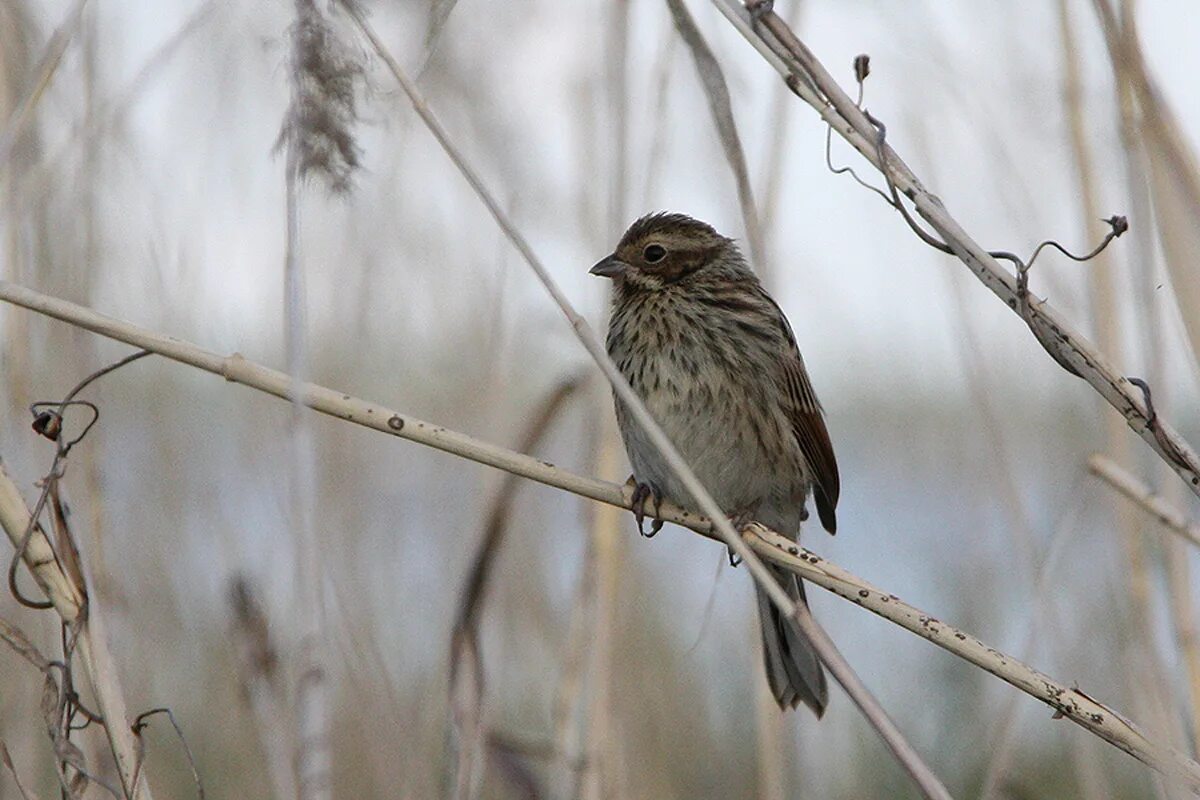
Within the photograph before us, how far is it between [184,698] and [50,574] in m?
2.01

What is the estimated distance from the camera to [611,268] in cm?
311

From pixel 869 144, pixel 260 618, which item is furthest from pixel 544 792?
pixel 869 144

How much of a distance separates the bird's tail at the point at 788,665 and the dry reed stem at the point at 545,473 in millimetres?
901

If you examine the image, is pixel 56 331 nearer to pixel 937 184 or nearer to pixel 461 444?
pixel 461 444

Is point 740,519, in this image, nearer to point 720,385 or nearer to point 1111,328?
point 720,385

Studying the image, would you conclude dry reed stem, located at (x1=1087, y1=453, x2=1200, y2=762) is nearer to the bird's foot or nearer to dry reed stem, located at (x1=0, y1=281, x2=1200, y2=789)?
dry reed stem, located at (x1=0, y1=281, x2=1200, y2=789)

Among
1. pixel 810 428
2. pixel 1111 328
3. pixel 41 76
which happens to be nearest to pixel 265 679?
pixel 41 76

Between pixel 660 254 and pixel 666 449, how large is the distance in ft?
3.92

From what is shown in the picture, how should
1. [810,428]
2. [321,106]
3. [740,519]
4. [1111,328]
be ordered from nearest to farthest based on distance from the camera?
[321,106] < [1111,328] < [740,519] < [810,428]

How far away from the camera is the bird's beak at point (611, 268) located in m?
3.11

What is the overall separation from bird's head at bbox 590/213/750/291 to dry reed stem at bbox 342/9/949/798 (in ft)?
3.67

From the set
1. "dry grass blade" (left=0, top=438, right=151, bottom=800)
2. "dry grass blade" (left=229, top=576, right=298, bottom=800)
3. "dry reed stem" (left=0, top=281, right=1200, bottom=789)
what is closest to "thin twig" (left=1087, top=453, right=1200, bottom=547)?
"dry reed stem" (left=0, top=281, right=1200, bottom=789)

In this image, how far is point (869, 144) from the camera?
1.97 meters

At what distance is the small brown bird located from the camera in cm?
304
